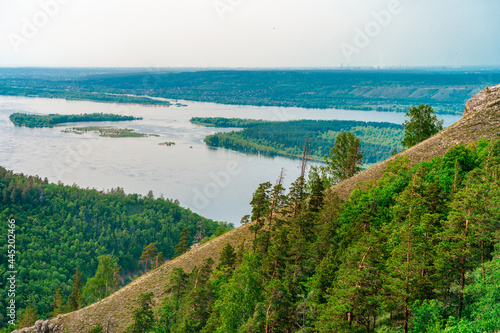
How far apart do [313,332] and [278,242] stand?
7571 mm

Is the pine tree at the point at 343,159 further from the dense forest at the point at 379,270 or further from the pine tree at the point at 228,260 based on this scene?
the pine tree at the point at 228,260

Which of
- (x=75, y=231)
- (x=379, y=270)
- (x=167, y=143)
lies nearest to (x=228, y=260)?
(x=379, y=270)

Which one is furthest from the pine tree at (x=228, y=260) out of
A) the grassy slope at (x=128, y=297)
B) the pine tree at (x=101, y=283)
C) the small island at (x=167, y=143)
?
the small island at (x=167, y=143)

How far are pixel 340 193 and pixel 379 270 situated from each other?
21.1m

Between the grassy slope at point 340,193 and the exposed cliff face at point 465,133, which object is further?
the exposed cliff face at point 465,133

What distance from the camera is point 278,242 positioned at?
3045cm

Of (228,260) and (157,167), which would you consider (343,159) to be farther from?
(157,167)

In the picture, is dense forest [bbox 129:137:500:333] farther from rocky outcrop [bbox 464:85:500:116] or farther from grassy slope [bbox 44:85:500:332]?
rocky outcrop [bbox 464:85:500:116]

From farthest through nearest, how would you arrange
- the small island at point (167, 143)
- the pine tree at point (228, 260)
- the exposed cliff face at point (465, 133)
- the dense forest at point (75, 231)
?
the small island at point (167, 143) → the dense forest at point (75, 231) → the exposed cliff face at point (465, 133) → the pine tree at point (228, 260)

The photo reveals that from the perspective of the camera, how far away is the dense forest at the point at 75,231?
7169 centimetres

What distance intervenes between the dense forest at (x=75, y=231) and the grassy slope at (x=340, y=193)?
23084 millimetres

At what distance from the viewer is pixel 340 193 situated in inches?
1700

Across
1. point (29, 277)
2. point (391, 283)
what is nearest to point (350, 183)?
point (391, 283)

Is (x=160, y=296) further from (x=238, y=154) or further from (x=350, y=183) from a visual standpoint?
(x=238, y=154)
